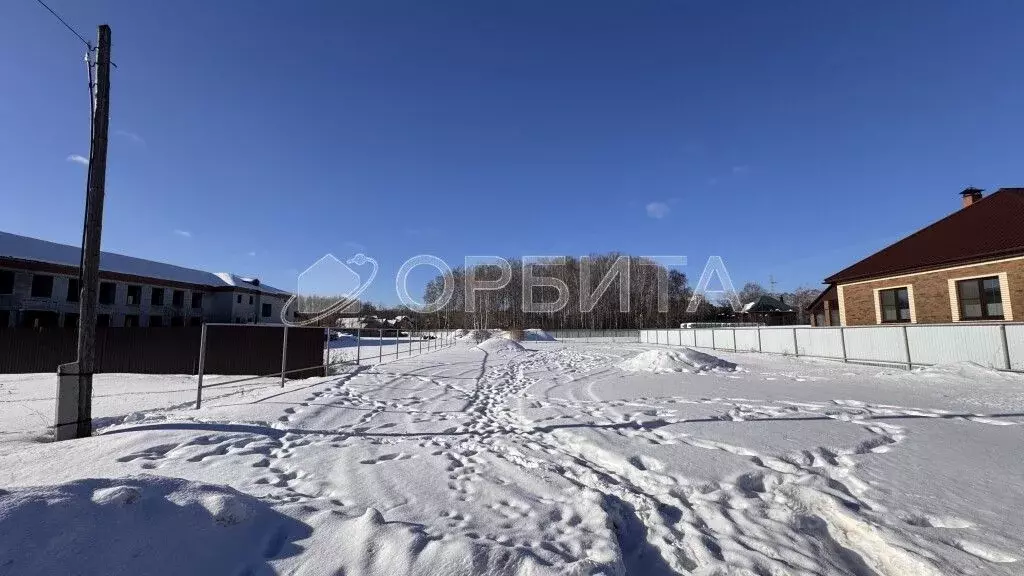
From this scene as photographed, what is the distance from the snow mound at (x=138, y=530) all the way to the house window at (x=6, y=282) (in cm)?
3283

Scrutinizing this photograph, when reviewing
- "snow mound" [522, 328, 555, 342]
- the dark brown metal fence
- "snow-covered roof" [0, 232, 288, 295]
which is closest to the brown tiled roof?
the dark brown metal fence

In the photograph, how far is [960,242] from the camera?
53.9ft

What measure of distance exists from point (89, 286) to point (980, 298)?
77.9 feet

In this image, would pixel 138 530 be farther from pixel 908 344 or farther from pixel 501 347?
A: pixel 501 347

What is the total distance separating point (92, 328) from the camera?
18.6 ft

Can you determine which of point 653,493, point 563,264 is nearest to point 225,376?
point 653,493

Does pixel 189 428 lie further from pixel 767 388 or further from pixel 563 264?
pixel 563 264

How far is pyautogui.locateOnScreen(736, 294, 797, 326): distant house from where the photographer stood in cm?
5103

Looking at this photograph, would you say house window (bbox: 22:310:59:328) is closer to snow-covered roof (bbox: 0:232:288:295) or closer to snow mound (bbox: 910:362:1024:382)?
snow-covered roof (bbox: 0:232:288:295)

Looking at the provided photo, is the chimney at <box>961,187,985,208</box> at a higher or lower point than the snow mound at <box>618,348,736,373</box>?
higher

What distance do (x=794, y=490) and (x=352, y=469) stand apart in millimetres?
3787

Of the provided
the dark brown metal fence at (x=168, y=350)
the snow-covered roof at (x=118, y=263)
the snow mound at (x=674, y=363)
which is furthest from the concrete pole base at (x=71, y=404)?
the snow-covered roof at (x=118, y=263)

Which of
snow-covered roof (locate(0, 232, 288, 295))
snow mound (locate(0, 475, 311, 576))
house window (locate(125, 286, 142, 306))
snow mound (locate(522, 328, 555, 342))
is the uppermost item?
snow-covered roof (locate(0, 232, 288, 295))

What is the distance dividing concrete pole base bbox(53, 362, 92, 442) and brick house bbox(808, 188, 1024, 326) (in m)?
23.0
